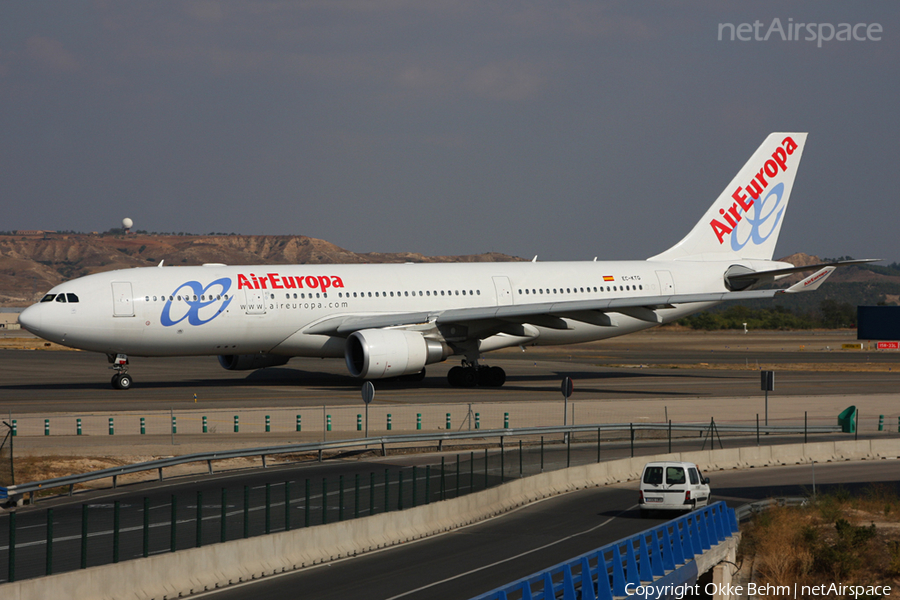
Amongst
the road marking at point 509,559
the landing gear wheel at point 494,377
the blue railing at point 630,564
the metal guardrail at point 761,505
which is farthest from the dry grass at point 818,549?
the landing gear wheel at point 494,377

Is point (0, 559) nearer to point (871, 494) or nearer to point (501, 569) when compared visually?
point (501, 569)

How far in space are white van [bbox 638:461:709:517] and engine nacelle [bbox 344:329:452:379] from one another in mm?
19125

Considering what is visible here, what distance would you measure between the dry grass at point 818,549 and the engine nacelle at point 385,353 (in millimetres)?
19785

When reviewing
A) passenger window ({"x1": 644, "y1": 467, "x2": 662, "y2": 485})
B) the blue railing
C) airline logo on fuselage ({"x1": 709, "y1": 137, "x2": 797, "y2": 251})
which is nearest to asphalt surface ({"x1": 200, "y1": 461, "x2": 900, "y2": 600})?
passenger window ({"x1": 644, "y1": 467, "x2": 662, "y2": 485})

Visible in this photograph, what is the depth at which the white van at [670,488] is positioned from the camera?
73.1 feet

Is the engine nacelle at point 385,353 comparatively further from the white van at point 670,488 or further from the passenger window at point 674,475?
the passenger window at point 674,475

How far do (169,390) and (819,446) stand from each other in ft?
86.0

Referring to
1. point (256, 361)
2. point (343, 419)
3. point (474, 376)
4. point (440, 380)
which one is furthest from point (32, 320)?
point (440, 380)

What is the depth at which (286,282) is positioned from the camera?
4300 cm

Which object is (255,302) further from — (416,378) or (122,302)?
(416,378)

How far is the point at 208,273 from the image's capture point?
138 ft

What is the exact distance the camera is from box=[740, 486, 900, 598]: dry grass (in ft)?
71.0

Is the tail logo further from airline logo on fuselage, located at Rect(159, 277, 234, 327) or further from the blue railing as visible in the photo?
the blue railing

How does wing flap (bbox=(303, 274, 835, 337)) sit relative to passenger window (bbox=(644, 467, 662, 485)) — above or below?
above
